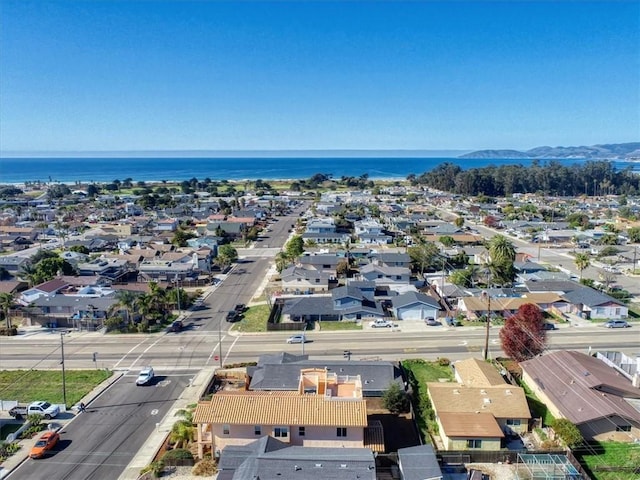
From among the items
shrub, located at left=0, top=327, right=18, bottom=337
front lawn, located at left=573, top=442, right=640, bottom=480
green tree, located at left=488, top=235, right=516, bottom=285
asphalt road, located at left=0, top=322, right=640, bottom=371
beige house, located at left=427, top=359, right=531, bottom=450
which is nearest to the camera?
front lawn, located at left=573, top=442, right=640, bottom=480

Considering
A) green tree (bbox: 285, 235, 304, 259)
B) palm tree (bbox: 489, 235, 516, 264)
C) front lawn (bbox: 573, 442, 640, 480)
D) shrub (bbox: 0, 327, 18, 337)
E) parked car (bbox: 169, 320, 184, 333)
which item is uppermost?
palm tree (bbox: 489, 235, 516, 264)

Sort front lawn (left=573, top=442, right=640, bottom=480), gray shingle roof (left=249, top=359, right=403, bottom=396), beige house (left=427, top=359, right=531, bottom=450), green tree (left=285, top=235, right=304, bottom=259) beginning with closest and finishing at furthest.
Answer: front lawn (left=573, top=442, right=640, bottom=480), beige house (left=427, top=359, right=531, bottom=450), gray shingle roof (left=249, top=359, right=403, bottom=396), green tree (left=285, top=235, right=304, bottom=259)

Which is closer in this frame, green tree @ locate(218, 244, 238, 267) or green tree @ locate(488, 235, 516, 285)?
green tree @ locate(488, 235, 516, 285)

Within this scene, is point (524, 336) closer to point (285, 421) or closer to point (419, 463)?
point (419, 463)

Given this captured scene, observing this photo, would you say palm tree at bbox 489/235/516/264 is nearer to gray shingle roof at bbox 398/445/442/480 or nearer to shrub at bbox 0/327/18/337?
gray shingle roof at bbox 398/445/442/480

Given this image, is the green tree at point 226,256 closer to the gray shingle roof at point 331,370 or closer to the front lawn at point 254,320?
the front lawn at point 254,320

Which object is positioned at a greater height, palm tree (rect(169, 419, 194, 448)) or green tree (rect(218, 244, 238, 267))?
green tree (rect(218, 244, 238, 267))

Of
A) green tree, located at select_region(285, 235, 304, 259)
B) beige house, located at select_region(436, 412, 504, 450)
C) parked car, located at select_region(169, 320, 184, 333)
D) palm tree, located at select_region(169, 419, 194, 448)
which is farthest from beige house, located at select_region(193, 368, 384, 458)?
green tree, located at select_region(285, 235, 304, 259)
